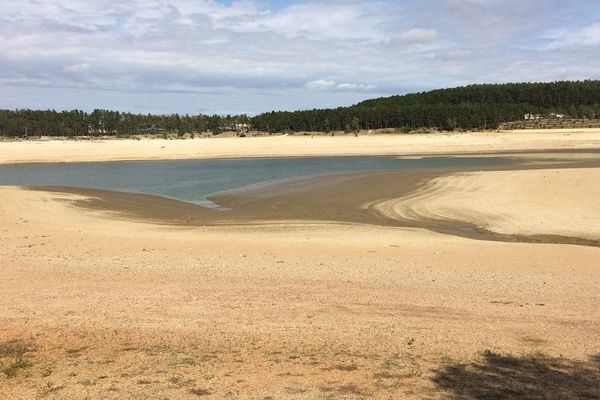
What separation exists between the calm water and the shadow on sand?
21541 mm

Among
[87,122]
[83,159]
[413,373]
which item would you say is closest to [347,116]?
[87,122]

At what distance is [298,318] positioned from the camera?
8.11 m

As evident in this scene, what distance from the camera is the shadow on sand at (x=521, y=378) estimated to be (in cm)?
527

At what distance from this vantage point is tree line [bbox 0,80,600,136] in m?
114

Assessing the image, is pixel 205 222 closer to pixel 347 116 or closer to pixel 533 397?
pixel 533 397

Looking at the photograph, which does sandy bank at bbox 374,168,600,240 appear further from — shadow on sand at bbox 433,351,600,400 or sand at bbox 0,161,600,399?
shadow on sand at bbox 433,351,600,400

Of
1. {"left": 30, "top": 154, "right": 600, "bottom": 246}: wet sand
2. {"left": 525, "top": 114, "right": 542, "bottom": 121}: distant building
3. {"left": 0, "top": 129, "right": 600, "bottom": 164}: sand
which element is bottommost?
{"left": 30, "top": 154, "right": 600, "bottom": 246}: wet sand

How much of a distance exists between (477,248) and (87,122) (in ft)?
438

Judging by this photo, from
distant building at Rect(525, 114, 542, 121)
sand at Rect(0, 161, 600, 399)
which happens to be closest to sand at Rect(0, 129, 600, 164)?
distant building at Rect(525, 114, 542, 121)

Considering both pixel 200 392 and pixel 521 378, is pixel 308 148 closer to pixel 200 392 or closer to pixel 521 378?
pixel 521 378

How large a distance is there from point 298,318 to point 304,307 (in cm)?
61

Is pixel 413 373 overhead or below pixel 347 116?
below

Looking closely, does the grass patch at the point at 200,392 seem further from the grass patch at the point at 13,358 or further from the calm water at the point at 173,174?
the calm water at the point at 173,174

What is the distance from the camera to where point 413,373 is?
5.86 meters
